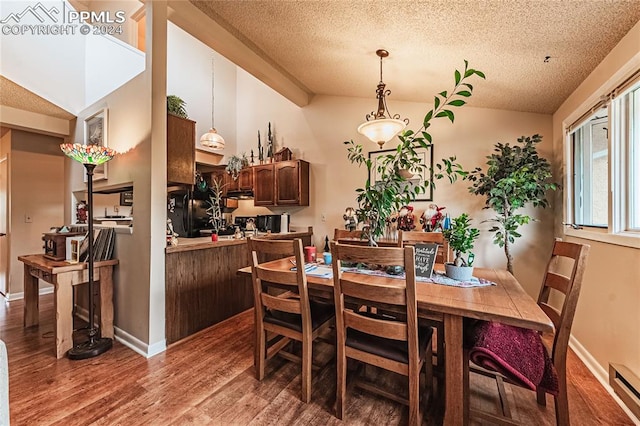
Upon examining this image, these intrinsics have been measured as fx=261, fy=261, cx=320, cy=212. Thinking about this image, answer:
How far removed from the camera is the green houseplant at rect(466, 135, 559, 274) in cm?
263

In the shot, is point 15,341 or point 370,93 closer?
point 15,341

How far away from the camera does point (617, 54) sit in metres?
1.76

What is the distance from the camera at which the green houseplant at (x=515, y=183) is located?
8.63 ft

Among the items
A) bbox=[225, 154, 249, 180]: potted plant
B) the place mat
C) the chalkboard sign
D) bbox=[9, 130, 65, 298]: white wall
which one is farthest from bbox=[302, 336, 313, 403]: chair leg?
bbox=[9, 130, 65, 298]: white wall

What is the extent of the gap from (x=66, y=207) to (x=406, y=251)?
460 centimetres

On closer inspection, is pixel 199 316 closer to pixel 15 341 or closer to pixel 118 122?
pixel 15 341

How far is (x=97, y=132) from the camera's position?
9.70 feet

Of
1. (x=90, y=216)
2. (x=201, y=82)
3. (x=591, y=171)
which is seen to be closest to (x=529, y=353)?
(x=591, y=171)

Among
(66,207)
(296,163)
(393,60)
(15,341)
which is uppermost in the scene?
(393,60)

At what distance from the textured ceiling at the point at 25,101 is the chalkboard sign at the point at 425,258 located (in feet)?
14.4

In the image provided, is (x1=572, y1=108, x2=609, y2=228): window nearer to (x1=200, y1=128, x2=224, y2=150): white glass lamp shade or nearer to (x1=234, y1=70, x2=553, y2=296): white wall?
(x1=234, y1=70, x2=553, y2=296): white wall

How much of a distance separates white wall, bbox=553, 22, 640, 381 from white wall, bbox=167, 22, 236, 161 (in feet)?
16.2

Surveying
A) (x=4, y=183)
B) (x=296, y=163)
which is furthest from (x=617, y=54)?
(x=4, y=183)

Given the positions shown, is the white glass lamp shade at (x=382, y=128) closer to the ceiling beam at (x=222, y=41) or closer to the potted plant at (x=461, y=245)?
the potted plant at (x=461, y=245)
